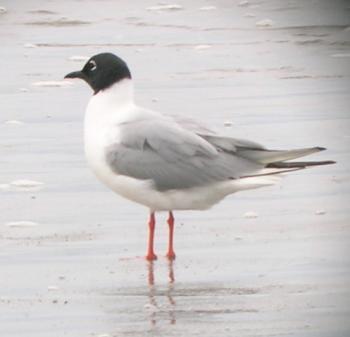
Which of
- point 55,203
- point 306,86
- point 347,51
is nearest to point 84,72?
point 55,203

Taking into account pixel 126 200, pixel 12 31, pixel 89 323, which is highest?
pixel 89 323

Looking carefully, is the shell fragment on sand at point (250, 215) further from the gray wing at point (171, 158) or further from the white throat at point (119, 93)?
the white throat at point (119, 93)

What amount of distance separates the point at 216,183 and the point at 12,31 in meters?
7.52

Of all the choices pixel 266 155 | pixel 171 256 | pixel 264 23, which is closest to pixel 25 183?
pixel 171 256

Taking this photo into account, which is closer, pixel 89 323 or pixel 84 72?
pixel 89 323

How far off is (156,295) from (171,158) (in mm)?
1292

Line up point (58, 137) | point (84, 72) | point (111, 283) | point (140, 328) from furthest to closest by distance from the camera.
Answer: point (58, 137) → point (84, 72) → point (111, 283) → point (140, 328)

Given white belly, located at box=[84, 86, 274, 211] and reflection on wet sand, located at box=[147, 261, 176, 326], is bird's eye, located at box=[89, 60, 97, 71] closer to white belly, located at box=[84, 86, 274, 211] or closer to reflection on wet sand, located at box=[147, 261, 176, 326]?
white belly, located at box=[84, 86, 274, 211]

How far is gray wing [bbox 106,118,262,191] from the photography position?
27.7ft

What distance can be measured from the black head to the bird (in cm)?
39

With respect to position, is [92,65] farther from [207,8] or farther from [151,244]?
[207,8]

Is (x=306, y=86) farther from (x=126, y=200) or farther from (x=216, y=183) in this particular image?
(x=216, y=183)

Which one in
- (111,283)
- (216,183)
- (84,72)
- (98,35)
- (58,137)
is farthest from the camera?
(98,35)

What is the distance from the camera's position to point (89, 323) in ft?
22.5
